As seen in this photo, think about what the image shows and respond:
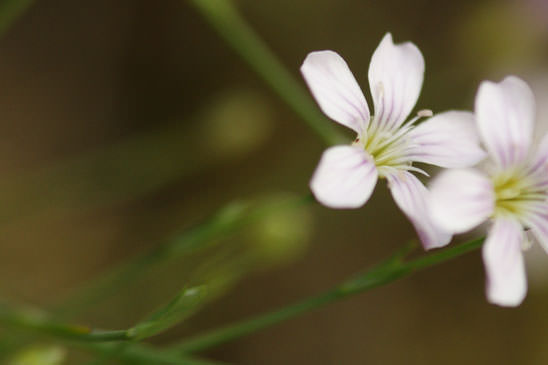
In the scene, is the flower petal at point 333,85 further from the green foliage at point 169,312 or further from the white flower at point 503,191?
the green foliage at point 169,312

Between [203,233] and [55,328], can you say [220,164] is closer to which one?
[203,233]

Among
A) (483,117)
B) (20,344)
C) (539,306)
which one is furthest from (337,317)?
(483,117)

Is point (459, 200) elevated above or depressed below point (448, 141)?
below

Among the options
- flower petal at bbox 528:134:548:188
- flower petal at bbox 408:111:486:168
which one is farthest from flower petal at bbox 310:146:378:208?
flower petal at bbox 528:134:548:188

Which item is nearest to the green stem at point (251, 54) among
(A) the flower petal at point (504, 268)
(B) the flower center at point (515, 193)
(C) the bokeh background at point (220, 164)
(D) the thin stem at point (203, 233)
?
(D) the thin stem at point (203, 233)

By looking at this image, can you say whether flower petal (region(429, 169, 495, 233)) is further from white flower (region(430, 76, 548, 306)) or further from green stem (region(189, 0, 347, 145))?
green stem (region(189, 0, 347, 145))

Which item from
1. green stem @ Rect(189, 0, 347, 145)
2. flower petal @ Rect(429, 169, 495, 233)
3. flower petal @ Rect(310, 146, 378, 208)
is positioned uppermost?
green stem @ Rect(189, 0, 347, 145)

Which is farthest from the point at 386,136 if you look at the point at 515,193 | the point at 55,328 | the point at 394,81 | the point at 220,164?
the point at 220,164
